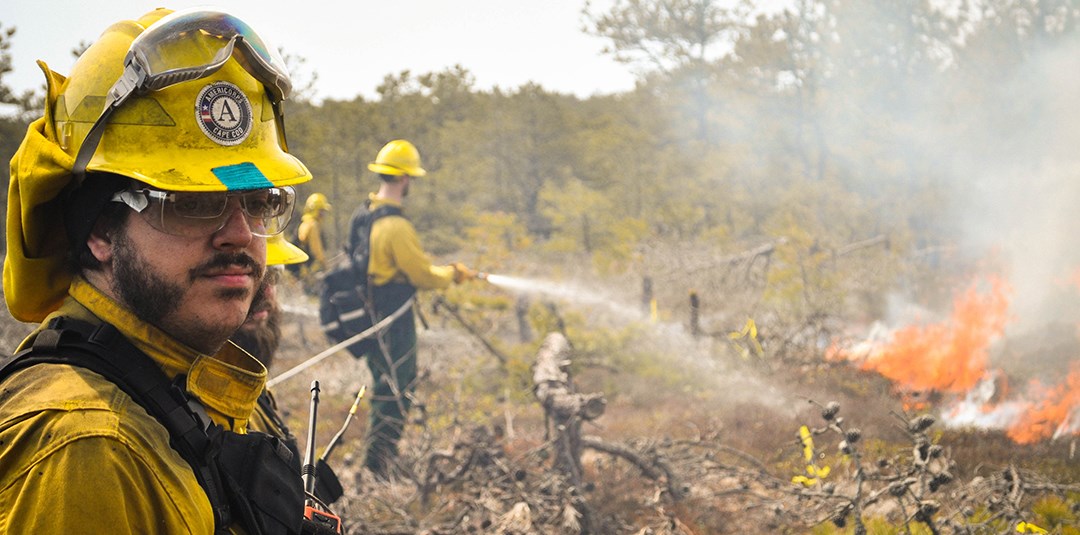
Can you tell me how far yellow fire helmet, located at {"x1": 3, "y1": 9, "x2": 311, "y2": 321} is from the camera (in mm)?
1572

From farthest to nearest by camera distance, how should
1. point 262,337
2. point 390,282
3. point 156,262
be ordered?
point 390,282 < point 262,337 < point 156,262

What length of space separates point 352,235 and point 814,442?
449 cm

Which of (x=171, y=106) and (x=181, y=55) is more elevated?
(x=181, y=55)

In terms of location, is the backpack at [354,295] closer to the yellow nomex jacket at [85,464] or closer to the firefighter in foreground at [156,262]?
the firefighter in foreground at [156,262]

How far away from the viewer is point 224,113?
172cm

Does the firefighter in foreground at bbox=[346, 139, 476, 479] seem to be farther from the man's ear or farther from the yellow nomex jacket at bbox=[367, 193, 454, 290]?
the man's ear

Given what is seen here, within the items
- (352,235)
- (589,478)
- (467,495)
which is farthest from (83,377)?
(352,235)

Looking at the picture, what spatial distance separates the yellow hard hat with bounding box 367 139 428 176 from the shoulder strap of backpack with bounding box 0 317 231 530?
18.1 ft

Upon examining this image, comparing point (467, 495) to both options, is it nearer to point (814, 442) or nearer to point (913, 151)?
point (814, 442)

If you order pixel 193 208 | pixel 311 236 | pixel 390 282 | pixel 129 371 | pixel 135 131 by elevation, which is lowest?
pixel 390 282

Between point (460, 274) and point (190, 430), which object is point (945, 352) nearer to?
point (460, 274)

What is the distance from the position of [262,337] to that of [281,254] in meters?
0.42

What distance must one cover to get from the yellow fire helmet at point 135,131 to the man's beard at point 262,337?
5.37 feet

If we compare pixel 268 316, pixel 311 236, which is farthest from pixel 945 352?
pixel 311 236
